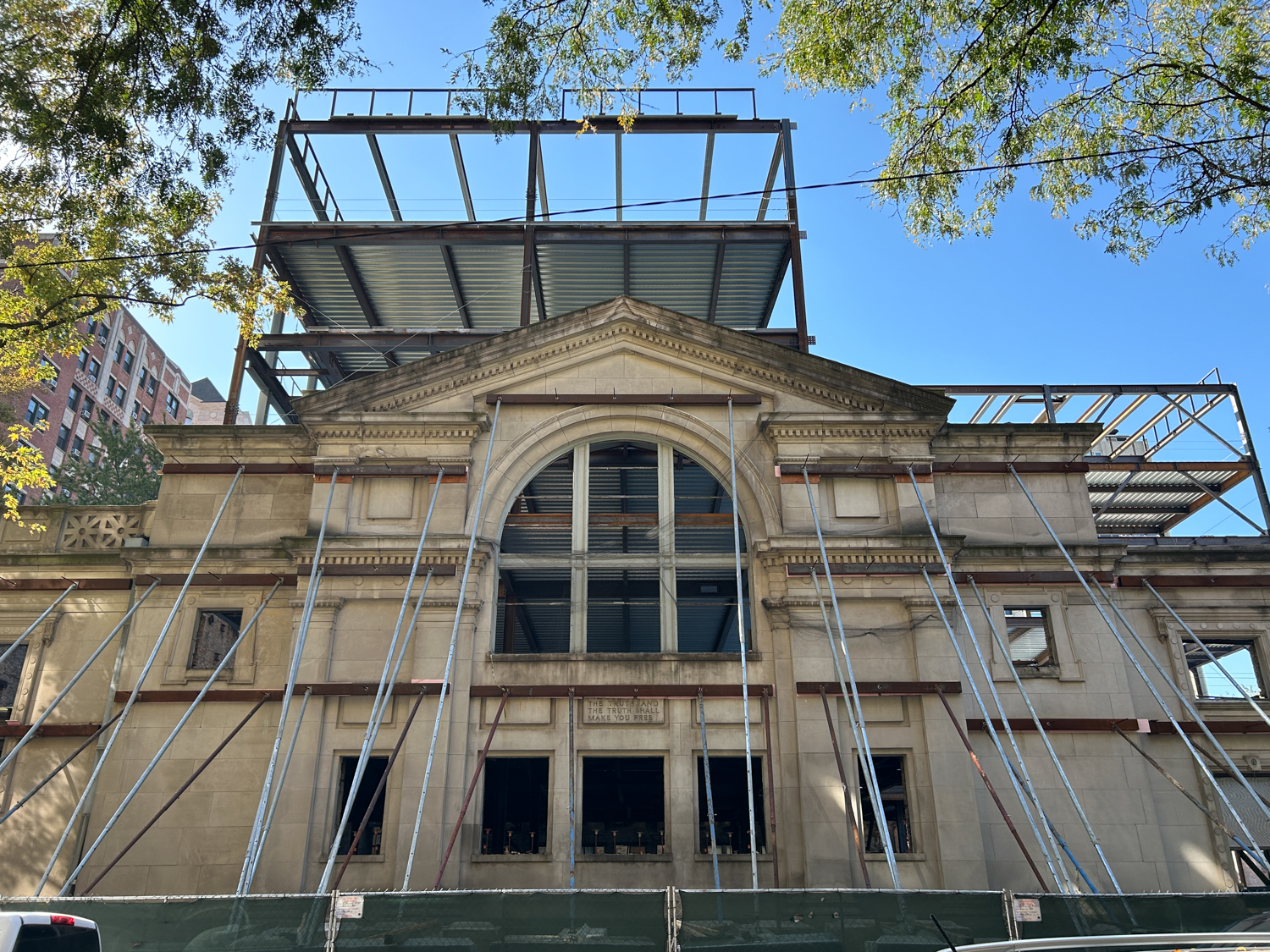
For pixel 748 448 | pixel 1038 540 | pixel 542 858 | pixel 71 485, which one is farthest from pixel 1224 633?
pixel 71 485

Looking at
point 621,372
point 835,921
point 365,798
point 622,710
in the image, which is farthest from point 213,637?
point 835,921

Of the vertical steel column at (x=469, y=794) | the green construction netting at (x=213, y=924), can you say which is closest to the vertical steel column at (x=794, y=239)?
the vertical steel column at (x=469, y=794)

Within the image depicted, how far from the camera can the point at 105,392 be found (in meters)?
64.4

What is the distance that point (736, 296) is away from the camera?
28.4 metres

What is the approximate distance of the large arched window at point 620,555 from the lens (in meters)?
18.6

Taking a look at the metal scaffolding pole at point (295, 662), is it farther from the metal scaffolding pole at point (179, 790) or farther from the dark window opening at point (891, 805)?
the dark window opening at point (891, 805)

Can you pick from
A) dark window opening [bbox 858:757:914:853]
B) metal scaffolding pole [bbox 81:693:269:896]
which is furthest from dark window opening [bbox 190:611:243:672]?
dark window opening [bbox 858:757:914:853]

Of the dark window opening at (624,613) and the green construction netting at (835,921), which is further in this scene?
the dark window opening at (624,613)

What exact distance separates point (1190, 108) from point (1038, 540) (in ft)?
27.2

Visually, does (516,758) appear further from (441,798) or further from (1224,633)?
(1224,633)

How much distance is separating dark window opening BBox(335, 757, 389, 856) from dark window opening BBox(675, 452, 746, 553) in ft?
25.9

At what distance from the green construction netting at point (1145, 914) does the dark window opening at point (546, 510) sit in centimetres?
1228

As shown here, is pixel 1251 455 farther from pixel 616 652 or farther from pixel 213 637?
pixel 213 637

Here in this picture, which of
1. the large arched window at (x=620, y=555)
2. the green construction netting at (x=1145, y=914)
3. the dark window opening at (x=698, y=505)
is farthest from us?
the dark window opening at (x=698, y=505)
